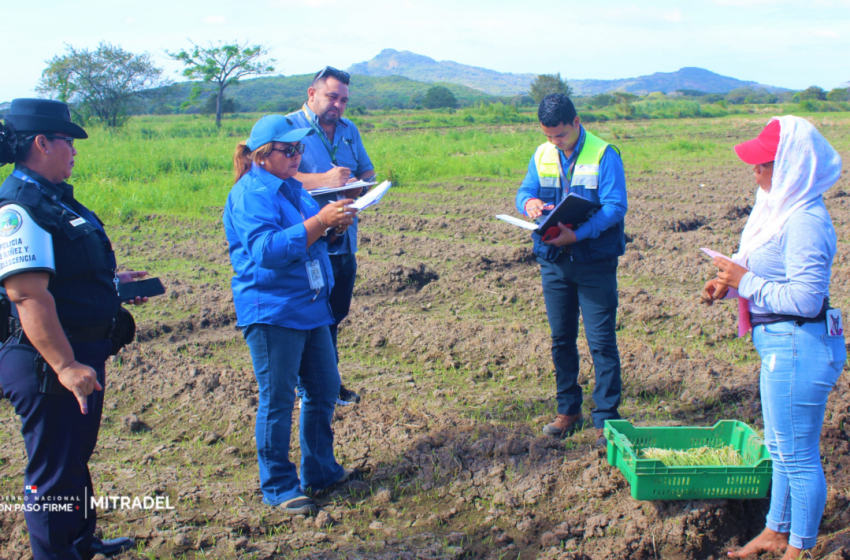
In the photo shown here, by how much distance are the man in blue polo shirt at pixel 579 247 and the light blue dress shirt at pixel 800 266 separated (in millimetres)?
1133

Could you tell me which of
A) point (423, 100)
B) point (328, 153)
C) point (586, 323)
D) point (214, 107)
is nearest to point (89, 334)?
point (328, 153)

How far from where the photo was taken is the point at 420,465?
11.1 ft

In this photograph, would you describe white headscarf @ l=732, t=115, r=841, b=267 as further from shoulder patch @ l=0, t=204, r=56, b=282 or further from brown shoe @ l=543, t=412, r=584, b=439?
shoulder patch @ l=0, t=204, r=56, b=282

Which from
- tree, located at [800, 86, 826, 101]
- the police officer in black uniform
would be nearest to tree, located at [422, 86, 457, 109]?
tree, located at [800, 86, 826, 101]

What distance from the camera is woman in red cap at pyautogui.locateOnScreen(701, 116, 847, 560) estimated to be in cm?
212

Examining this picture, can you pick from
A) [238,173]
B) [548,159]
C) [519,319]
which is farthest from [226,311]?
[548,159]

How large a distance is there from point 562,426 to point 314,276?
1.84 m

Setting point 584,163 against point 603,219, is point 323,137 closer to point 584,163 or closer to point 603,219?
point 584,163

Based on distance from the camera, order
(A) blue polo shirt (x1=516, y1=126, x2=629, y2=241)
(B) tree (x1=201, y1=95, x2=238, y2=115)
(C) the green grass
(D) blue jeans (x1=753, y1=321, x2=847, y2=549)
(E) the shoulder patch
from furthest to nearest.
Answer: (B) tree (x1=201, y1=95, x2=238, y2=115) → (C) the green grass → (A) blue polo shirt (x1=516, y1=126, x2=629, y2=241) → (D) blue jeans (x1=753, y1=321, x2=847, y2=549) → (E) the shoulder patch

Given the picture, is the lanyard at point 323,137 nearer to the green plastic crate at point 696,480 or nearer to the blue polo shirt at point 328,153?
the blue polo shirt at point 328,153

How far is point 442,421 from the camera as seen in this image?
3.85 m

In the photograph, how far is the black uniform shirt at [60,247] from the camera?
6.81 feet

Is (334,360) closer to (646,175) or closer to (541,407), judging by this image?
(541,407)

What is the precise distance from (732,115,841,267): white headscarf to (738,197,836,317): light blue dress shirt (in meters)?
0.04
